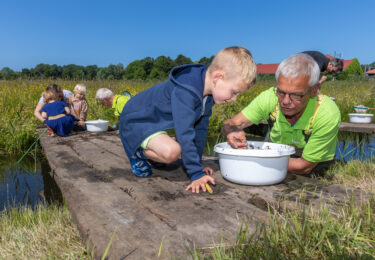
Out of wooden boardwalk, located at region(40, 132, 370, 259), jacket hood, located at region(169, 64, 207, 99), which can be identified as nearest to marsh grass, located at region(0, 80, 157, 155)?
wooden boardwalk, located at region(40, 132, 370, 259)

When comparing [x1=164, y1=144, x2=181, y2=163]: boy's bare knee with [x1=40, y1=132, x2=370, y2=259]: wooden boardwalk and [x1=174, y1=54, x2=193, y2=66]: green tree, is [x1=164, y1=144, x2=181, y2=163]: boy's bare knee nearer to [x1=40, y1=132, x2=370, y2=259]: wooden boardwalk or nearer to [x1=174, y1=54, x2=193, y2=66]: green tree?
[x1=40, y1=132, x2=370, y2=259]: wooden boardwalk

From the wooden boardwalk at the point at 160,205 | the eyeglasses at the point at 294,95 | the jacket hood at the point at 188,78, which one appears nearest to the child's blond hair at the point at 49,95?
the wooden boardwalk at the point at 160,205

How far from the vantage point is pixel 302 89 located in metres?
1.96

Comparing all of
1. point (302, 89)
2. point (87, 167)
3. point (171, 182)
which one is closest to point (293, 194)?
point (302, 89)

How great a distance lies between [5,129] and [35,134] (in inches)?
18.7

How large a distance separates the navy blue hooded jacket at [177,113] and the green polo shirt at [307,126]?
1.74ft

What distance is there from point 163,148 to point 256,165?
0.68 metres

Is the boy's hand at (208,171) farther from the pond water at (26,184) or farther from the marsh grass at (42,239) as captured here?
the pond water at (26,184)

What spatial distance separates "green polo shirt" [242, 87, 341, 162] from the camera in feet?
7.21

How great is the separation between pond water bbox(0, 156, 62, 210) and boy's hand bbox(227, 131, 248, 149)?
1968mm

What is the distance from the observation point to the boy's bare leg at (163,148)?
2.07 meters

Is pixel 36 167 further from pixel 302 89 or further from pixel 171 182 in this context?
pixel 302 89

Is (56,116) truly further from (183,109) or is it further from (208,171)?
(183,109)

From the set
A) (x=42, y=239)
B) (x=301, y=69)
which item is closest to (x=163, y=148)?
(x=42, y=239)
